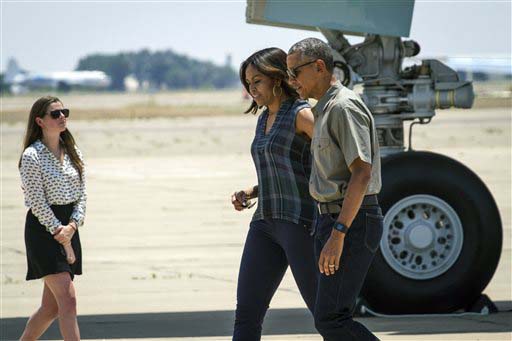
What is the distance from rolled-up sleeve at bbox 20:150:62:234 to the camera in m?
5.81

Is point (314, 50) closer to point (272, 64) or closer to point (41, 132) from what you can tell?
A: point (272, 64)

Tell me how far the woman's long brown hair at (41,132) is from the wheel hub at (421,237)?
2657mm

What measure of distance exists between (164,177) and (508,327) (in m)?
15.1

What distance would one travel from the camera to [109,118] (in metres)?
61.3

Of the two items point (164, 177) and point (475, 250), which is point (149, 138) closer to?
point (164, 177)

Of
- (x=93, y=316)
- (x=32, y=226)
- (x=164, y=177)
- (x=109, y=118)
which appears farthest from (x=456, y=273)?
(x=109, y=118)

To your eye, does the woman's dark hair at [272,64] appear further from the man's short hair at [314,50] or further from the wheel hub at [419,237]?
the wheel hub at [419,237]

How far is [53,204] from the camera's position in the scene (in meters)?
5.90

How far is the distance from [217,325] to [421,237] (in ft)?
5.24

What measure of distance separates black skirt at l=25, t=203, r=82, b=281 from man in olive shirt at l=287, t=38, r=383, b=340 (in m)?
1.64

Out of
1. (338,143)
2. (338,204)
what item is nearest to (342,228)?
(338,204)

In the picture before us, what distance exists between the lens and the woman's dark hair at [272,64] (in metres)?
5.37

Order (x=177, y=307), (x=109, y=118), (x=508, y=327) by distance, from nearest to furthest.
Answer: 1. (x=508, y=327)
2. (x=177, y=307)
3. (x=109, y=118)

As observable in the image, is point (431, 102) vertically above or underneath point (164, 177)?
above
